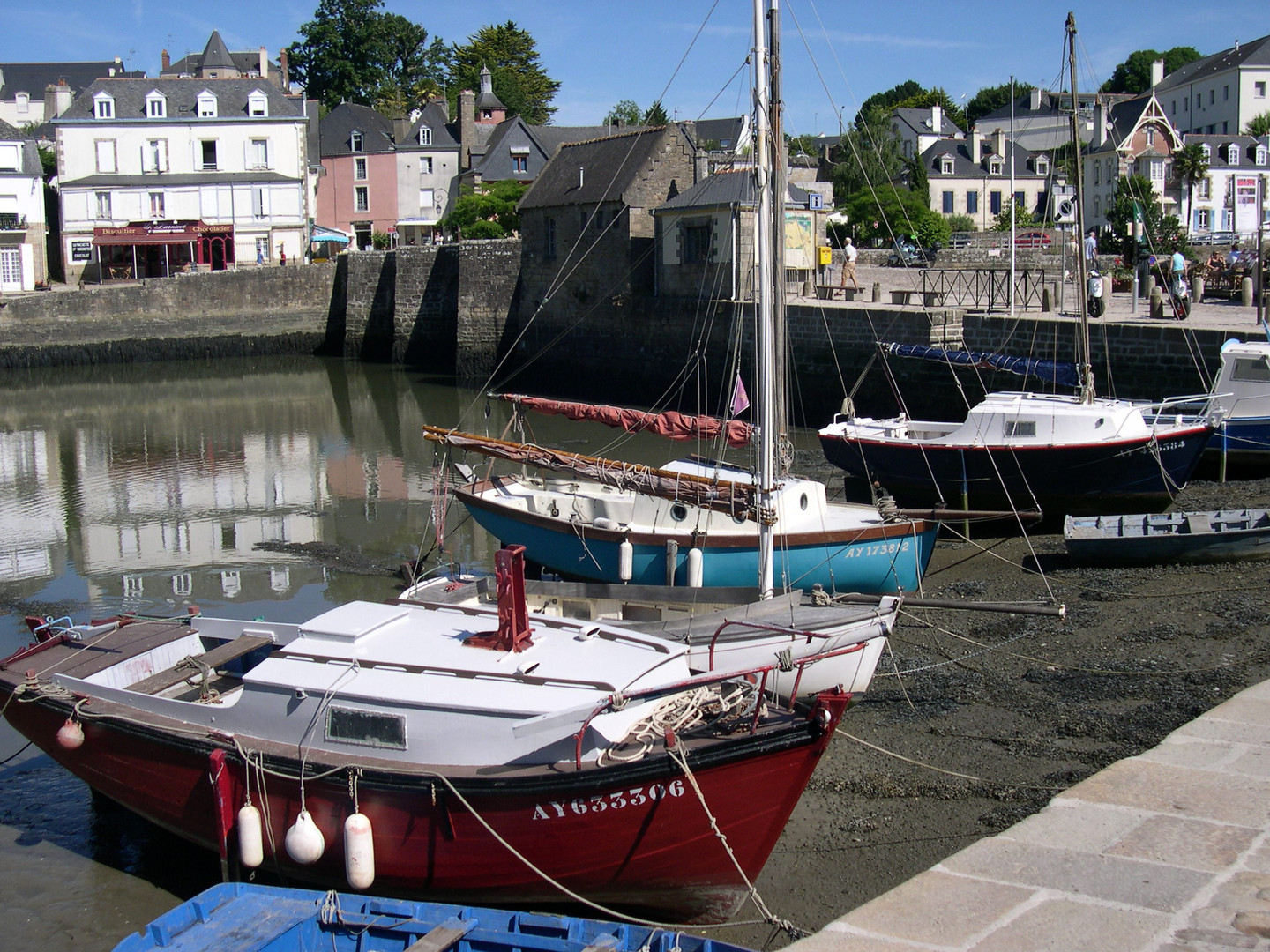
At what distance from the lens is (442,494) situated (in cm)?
1552

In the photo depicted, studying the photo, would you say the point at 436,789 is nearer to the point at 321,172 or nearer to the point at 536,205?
the point at 536,205

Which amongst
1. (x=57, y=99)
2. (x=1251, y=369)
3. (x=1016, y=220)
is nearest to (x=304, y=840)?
(x=1251, y=369)

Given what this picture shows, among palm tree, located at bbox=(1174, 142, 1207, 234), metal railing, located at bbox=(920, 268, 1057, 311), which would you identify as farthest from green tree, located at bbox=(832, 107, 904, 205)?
metal railing, located at bbox=(920, 268, 1057, 311)

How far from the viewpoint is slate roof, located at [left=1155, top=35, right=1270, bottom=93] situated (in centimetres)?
6631

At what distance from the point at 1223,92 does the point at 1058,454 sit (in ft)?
202

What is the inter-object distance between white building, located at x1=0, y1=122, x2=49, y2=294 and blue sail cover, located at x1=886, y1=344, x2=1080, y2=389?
38.6 m

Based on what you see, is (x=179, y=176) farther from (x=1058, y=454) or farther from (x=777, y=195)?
(x=777, y=195)

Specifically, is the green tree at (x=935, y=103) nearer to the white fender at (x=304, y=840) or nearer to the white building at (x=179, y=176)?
the white building at (x=179, y=176)

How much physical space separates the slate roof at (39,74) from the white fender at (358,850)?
8348 centimetres

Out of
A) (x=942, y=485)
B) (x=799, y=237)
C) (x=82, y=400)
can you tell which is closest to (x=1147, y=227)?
(x=799, y=237)

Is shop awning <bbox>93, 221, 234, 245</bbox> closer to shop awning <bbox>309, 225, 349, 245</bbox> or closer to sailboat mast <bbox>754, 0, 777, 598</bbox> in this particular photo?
shop awning <bbox>309, 225, 349, 245</bbox>

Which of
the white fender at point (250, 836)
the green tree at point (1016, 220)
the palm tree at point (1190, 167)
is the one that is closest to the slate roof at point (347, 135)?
the green tree at point (1016, 220)

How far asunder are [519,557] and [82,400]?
31.6 m

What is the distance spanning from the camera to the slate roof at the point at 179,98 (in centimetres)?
5075
